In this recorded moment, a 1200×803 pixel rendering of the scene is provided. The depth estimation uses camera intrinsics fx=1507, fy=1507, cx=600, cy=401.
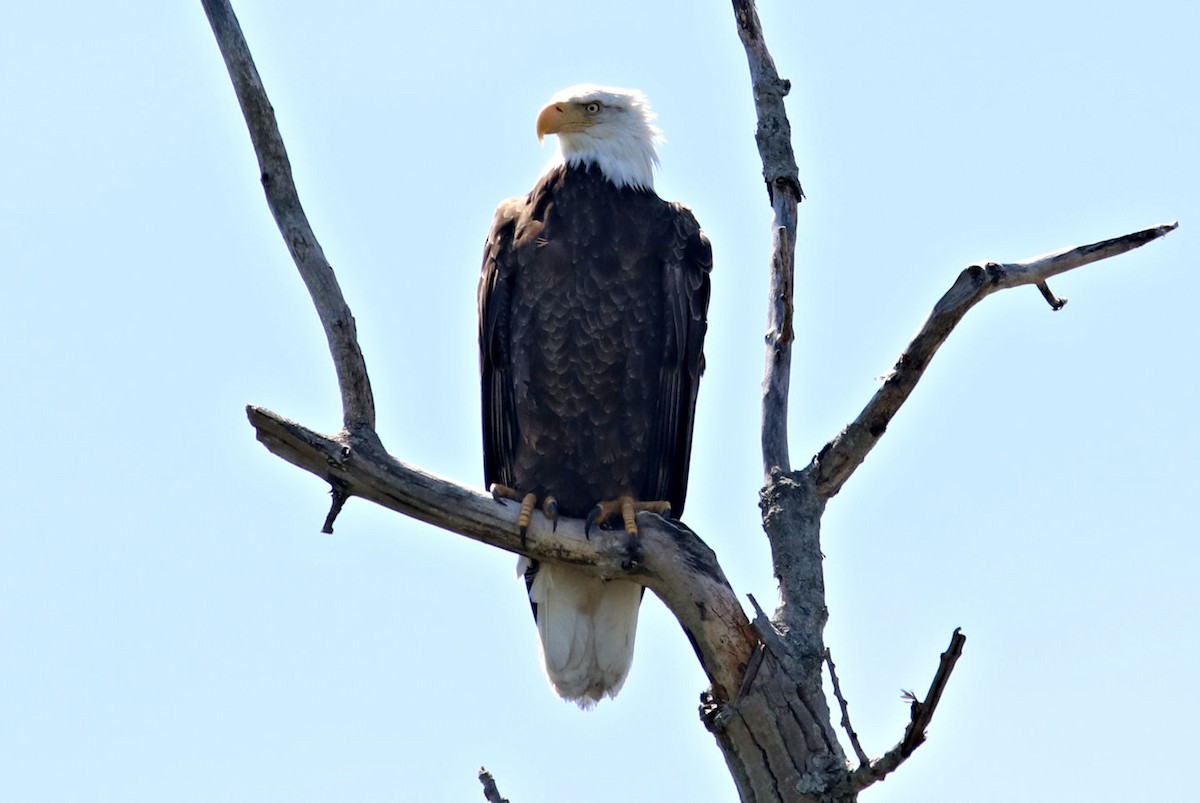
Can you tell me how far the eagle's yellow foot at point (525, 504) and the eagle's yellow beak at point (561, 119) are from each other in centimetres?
142

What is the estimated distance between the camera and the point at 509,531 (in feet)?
13.8

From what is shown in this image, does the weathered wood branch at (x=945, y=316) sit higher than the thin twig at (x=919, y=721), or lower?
higher

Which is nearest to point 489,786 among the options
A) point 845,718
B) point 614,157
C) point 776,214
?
point 845,718

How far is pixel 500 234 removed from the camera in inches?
206

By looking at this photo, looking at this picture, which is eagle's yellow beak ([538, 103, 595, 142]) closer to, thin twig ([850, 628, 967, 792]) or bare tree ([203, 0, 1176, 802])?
bare tree ([203, 0, 1176, 802])

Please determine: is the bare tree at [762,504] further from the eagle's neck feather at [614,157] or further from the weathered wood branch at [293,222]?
the eagle's neck feather at [614,157]

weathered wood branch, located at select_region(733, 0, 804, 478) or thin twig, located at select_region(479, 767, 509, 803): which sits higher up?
weathered wood branch, located at select_region(733, 0, 804, 478)

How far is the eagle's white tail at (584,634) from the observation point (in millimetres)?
5223

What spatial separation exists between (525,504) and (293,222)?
1070mm

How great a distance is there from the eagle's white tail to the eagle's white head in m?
1.43

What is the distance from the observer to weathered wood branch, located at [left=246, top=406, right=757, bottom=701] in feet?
12.7

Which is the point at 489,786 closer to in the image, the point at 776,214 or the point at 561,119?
the point at 776,214

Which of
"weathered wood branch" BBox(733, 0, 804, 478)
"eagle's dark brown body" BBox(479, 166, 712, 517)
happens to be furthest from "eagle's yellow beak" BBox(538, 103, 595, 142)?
"weathered wood branch" BBox(733, 0, 804, 478)

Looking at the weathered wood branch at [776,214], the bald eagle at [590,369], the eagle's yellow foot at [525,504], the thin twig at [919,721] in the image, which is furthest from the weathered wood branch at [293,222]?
the thin twig at [919,721]
